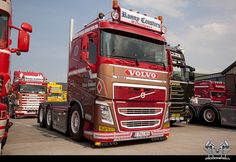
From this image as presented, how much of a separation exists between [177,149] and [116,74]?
2.54 meters

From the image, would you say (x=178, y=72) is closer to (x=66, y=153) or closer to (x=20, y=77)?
(x=66, y=153)

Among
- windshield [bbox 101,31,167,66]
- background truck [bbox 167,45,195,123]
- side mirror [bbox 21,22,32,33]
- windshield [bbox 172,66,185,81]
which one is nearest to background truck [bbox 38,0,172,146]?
windshield [bbox 101,31,167,66]

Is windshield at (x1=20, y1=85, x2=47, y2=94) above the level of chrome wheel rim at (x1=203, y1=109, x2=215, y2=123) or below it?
above

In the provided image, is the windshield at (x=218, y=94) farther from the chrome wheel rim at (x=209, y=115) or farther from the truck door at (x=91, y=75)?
the truck door at (x=91, y=75)

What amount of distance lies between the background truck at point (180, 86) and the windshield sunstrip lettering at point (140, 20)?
406cm

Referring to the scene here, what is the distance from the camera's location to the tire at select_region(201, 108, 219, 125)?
550 inches

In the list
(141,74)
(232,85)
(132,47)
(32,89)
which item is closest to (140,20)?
(132,47)

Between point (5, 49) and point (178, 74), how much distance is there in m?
8.94

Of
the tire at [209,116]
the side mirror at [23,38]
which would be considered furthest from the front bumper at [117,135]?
the tire at [209,116]

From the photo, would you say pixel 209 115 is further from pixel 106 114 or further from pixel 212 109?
pixel 106 114

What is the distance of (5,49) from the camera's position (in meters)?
5.64

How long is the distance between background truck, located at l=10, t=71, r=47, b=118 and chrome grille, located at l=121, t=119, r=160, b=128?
42.2 feet

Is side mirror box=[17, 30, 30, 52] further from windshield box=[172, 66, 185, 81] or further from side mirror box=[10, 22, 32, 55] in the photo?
windshield box=[172, 66, 185, 81]

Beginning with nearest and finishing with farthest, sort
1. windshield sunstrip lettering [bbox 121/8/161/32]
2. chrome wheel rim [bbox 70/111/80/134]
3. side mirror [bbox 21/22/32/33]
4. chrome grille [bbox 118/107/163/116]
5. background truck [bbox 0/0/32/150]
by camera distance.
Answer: background truck [bbox 0/0/32/150], side mirror [bbox 21/22/32/33], chrome grille [bbox 118/107/163/116], windshield sunstrip lettering [bbox 121/8/161/32], chrome wheel rim [bbox 70/111/80/134]
